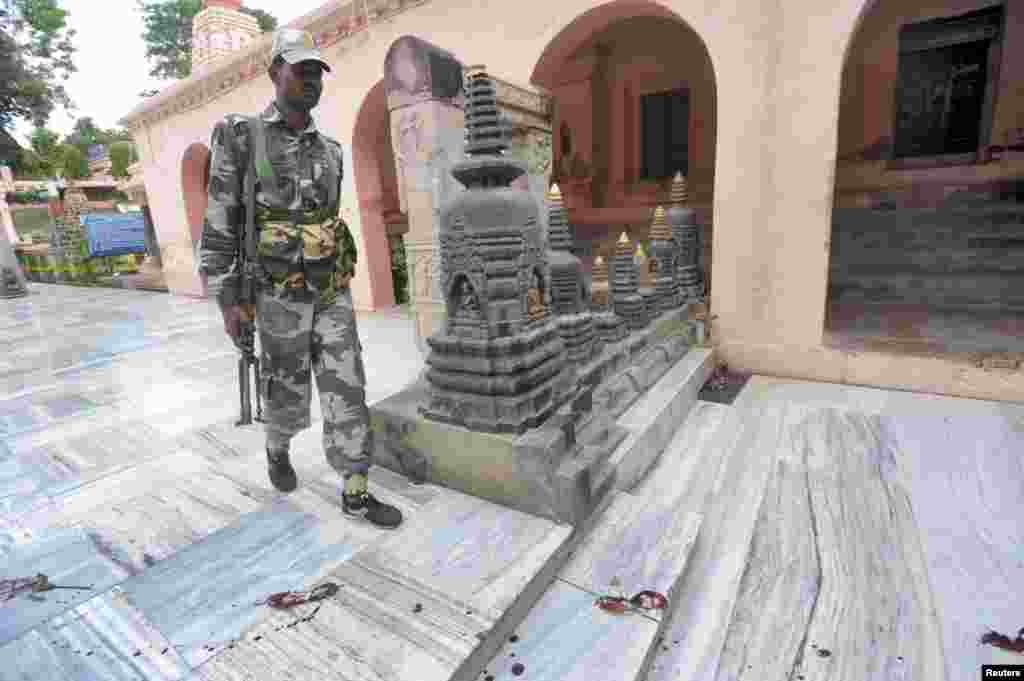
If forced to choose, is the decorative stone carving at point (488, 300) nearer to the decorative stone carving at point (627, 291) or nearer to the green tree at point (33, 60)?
the decorative stone carving at point (627, 291)

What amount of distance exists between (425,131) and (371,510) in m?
3.23

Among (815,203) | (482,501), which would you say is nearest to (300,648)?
(482,501)

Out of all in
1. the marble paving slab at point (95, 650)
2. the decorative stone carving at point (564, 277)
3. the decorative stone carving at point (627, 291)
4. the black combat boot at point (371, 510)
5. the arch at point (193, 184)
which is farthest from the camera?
the arch at point (193, 184)

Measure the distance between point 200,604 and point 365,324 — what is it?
5.29 meters

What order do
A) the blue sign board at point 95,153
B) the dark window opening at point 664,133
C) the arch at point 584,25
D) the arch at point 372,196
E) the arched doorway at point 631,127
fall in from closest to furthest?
the arch at point 584,25 < the arch at point 372,196 < the arched doorway at point 631,127 < the dark window opening at point 664,133 < the blue sign board at point 95,153

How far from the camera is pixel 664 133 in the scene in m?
9.43

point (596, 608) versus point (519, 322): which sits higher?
point (519, 322)

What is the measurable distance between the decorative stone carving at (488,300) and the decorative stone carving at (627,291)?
172 cm

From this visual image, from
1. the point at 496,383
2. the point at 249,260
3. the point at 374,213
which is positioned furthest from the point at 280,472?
the point at 374,213

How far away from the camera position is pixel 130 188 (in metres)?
16.2

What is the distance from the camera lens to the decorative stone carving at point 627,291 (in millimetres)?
3992

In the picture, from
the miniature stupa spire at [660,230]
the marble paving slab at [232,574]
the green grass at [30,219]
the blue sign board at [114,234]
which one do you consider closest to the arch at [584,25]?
the miniature stupa spire at [660,230]

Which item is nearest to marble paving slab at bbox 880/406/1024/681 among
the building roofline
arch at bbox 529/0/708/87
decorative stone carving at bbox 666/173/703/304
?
decorative stone carving at bbox 666/173/703/304

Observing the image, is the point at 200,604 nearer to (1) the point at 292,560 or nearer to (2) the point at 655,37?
(1) the point at 292,560
